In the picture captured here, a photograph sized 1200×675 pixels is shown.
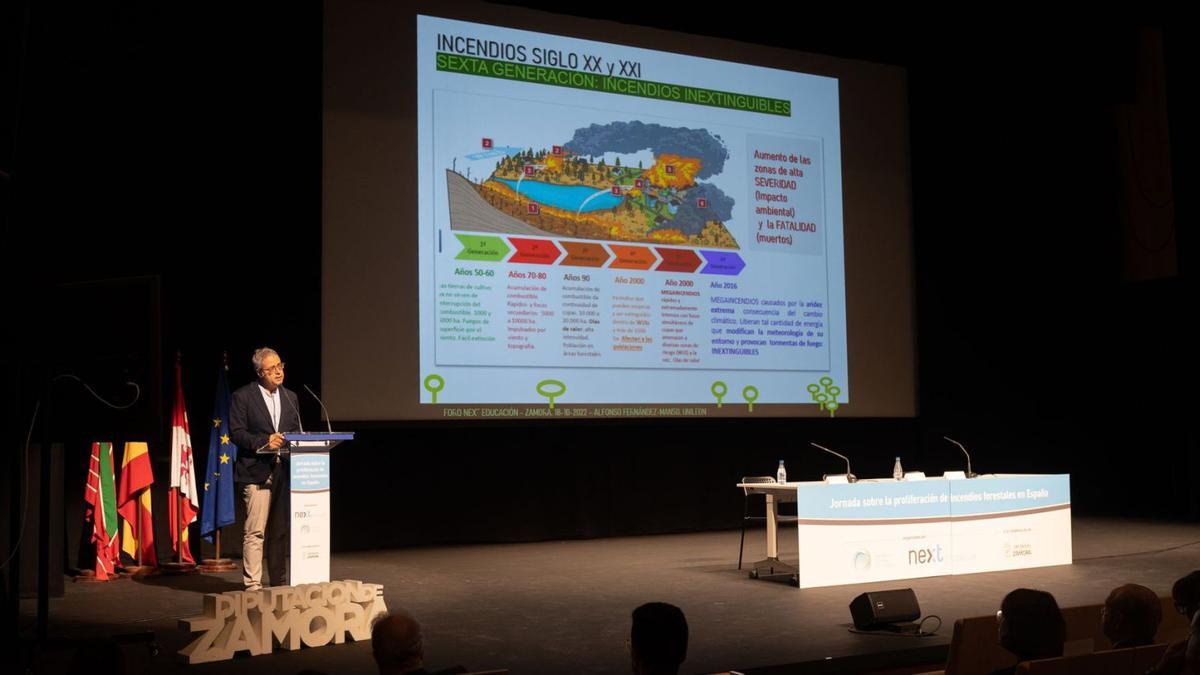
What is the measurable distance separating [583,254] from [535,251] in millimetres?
360

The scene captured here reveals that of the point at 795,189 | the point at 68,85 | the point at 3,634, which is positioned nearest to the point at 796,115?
the point at 795,189

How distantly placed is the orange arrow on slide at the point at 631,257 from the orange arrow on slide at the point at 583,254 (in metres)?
0.08

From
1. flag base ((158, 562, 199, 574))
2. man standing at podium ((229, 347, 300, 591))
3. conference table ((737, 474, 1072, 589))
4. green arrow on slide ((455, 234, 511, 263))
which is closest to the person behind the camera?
man standing at podium ((229, 347, 300, 591))

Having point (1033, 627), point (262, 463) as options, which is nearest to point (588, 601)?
point (262, 463)

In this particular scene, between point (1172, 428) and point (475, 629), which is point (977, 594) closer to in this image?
point (475, 629)

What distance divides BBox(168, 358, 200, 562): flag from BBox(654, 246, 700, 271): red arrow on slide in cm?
336

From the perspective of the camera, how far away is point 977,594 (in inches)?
225

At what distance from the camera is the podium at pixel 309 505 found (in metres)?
5.14

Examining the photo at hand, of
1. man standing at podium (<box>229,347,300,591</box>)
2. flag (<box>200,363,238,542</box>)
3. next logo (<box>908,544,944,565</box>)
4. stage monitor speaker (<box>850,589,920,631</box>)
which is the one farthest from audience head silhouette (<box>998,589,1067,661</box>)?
flag (<box>200,363,238,542</box>)

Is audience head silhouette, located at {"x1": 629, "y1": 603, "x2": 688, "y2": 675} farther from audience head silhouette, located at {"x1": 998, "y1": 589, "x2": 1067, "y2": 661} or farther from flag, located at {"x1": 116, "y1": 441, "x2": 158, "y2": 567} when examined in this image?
flag, located at {"x1": 116, "y1": 441, "x2": 158, "y2": 567}

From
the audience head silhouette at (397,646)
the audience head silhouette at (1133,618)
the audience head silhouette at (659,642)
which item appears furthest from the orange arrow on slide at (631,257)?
the audience head silhouette at (659,642)

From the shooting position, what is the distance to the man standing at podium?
5676 mm

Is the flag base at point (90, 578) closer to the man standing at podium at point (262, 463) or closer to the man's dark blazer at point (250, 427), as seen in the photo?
the man standing at podium at point (262, 463)

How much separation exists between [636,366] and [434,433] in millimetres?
1574
